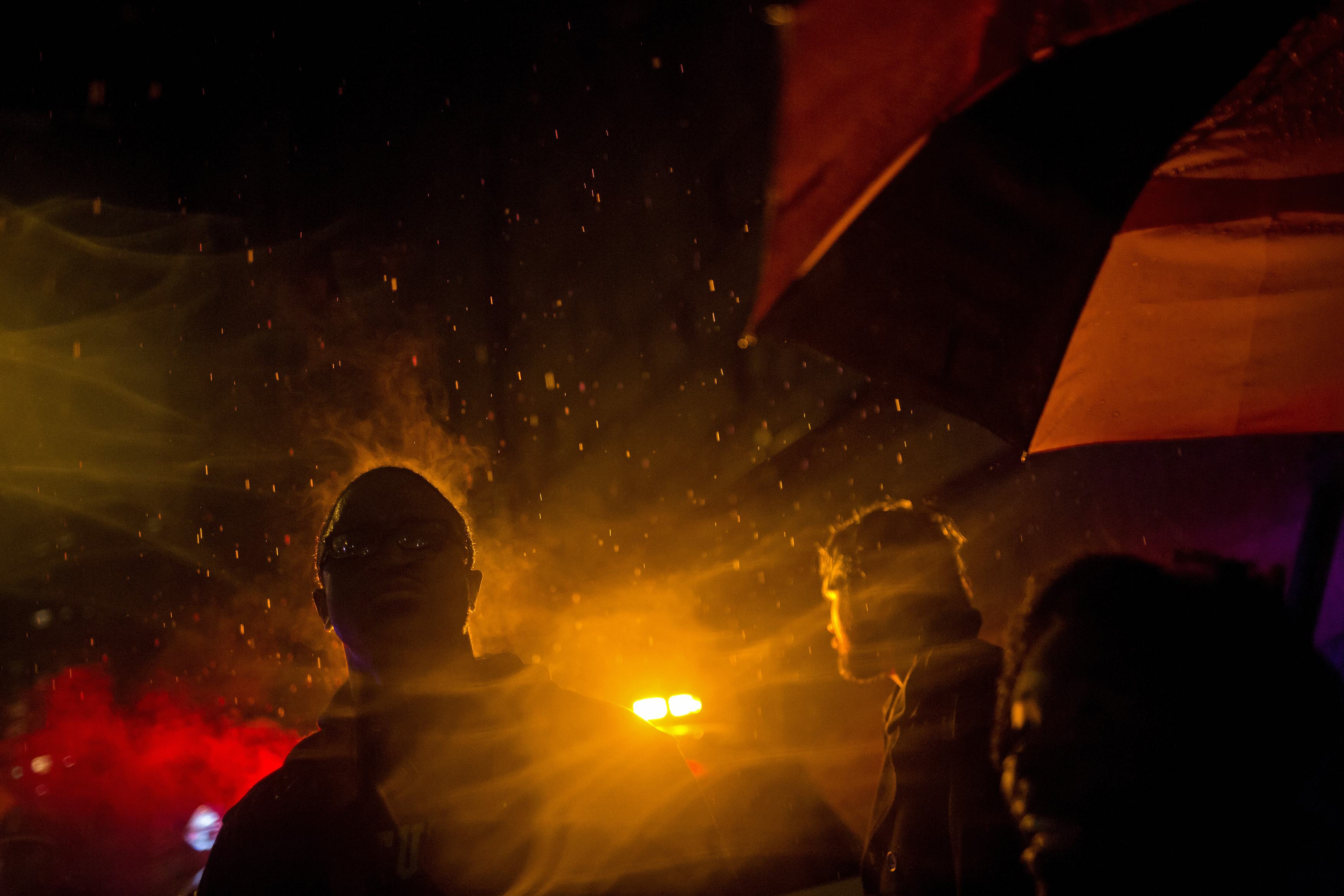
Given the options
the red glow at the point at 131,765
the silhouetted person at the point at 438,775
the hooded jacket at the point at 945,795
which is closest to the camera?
the hooded jacket at the point at 945,795

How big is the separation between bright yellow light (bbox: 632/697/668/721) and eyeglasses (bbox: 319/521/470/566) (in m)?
3.65

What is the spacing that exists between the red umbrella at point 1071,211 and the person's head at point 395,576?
200 centimetres

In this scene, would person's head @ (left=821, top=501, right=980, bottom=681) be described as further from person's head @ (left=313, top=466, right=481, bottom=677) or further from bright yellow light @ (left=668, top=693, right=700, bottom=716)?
bright yellow light @ (left=668, top=693, right=700, bottom=716)

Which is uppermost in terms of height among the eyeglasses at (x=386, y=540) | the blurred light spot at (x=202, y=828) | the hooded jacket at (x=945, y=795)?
the eyeglasses at (x=386, y=540)

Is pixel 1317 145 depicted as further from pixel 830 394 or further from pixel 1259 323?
pixel 830 394

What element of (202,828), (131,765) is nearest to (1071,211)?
(202,828)

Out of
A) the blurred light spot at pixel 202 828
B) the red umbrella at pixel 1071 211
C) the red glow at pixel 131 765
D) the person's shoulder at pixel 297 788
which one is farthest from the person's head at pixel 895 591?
the blurred light spot at pixel 202 828

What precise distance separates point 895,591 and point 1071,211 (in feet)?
5.09

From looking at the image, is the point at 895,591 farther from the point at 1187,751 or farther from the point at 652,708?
the point at 652,708

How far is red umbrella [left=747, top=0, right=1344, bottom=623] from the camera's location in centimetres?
179

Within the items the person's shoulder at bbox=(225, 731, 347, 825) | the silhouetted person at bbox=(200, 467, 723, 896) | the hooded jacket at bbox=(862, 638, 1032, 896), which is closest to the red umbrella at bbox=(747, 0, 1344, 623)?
the hooded jacket at bbox=(862, 638, 1032, 896)

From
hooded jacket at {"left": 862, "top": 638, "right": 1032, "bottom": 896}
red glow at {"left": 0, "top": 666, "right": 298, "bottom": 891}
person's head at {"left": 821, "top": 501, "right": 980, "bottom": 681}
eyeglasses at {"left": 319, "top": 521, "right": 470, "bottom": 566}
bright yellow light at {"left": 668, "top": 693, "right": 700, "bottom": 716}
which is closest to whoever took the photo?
hooded jacket at {"left": 862, "top": 638, "right": 1032, "bottom": 896}

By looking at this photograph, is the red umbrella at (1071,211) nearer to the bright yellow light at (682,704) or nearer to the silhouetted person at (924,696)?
the silhouetted person at (924,696)

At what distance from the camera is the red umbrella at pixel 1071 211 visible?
5.87ft
